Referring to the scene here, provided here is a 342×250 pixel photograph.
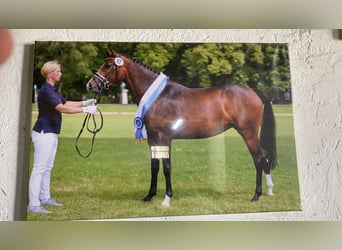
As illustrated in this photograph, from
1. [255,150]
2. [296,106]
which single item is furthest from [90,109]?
[296,106]

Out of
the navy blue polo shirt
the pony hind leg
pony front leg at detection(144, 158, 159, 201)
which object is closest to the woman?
the navy blue polo shirt

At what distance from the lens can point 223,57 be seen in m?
1.25

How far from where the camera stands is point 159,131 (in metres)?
1.21

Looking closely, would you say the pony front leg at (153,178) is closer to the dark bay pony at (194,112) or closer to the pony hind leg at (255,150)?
the dark bay pony at (194,112)

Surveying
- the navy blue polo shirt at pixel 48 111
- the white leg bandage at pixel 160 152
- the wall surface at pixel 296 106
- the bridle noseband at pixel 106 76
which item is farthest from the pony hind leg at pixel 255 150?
the navy blue polo shirt at pixel 48 111

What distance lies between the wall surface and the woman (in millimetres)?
34

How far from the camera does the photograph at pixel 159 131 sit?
116 centimetres

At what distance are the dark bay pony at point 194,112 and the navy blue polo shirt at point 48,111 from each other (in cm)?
12

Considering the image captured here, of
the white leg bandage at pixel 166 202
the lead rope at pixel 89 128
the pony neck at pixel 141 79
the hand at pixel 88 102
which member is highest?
the pony neck at pixel 141 79

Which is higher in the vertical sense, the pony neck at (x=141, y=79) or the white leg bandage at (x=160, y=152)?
the pony neck at (x=141, y=79)

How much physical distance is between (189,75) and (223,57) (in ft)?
0.45

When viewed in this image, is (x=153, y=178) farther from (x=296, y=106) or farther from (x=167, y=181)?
(x=296, y=106)

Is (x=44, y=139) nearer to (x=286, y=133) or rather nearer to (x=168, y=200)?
(x=168, y=200)

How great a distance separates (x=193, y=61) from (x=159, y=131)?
270mm
